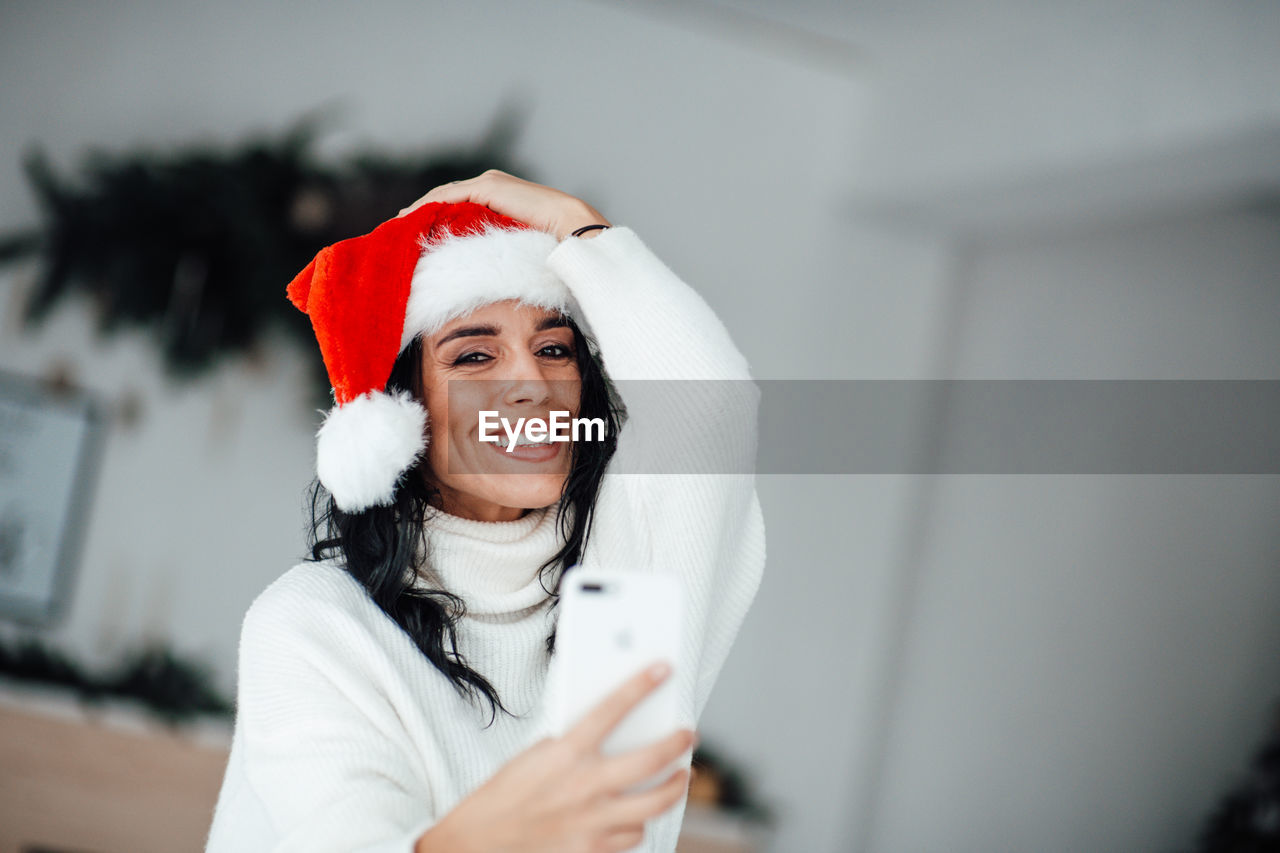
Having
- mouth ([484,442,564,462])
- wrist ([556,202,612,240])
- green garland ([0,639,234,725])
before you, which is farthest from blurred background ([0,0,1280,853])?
mouth ([484,442,564,462])

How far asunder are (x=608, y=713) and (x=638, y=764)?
0.03 metres

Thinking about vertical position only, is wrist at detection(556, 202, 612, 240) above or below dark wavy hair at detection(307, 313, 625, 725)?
above

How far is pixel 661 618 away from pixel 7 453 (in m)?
2.11

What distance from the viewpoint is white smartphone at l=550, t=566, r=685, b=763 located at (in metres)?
0.53

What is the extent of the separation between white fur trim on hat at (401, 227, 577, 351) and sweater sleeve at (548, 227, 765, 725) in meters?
0.03

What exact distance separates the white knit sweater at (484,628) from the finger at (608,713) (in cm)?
23

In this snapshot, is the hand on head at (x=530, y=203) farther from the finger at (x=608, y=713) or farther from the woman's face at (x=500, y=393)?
the finger at (x=608, y=713)

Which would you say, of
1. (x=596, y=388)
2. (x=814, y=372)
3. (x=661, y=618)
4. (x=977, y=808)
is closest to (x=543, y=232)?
(x=596, y=388)

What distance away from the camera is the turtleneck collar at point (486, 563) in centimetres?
94

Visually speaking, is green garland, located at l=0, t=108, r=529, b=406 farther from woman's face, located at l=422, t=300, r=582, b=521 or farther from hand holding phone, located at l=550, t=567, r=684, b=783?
hand holding phone, located at l=550, t=567, r=684, b=783

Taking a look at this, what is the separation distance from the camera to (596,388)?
40.6 inches

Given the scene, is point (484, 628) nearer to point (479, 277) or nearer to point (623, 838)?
point (479, 277)

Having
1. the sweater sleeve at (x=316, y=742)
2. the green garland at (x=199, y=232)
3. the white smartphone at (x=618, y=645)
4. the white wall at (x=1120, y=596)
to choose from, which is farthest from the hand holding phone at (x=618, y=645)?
the white wall at (x=1120, y=596)

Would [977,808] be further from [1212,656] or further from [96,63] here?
[96,63]
